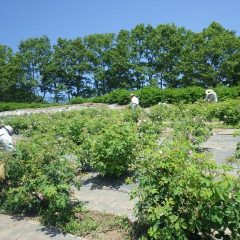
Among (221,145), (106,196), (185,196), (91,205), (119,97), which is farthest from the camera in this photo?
(119,97)

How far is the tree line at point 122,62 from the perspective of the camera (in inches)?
1812

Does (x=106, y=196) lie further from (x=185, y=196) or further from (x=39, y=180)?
(x=185, y=196)

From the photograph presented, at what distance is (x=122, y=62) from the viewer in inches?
2106

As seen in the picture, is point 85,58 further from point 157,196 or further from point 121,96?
point 157,196

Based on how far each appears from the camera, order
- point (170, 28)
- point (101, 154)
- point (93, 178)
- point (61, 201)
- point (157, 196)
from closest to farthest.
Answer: point (157, 196), point (61, 201), point (101, 154), point (93, 178), point (170, 28)

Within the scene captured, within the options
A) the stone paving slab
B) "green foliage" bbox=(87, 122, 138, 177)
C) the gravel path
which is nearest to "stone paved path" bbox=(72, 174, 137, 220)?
the gravel path

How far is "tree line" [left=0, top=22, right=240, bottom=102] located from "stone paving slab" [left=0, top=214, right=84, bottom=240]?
4019 centimetres

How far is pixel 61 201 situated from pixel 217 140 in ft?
22.0

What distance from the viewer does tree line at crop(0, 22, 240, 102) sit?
1812 inches

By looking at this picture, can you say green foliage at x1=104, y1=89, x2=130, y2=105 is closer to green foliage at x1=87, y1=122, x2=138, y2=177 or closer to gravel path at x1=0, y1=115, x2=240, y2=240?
gravel path at x1=0, y1=115, x2=240, y2=240

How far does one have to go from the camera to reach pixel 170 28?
53312mm

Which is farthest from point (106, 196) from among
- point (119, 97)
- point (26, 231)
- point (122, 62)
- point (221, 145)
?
point (122, 62)

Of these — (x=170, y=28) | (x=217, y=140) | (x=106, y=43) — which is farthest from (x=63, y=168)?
(x=106, y=43)

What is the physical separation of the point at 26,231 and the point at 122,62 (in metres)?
48.3
